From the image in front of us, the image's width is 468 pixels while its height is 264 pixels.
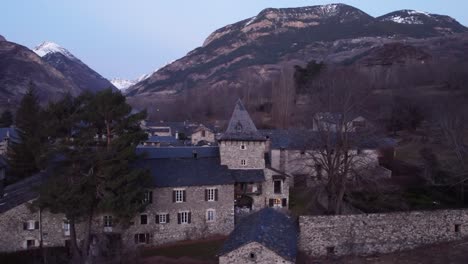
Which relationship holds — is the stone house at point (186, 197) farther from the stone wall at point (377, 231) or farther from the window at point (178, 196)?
the stone wall at point (377, 231)

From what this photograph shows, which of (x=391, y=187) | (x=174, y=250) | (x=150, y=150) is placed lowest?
(x=174, y=250)

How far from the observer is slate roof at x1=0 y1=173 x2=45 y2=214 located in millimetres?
31531

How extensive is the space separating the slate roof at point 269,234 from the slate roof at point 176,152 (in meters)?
13.6

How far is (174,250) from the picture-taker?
107 ft

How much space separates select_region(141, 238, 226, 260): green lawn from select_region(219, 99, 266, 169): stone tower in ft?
24.0

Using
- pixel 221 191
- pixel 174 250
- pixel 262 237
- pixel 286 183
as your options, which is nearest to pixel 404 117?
pixel 286 183

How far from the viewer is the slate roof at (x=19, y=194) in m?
31.5

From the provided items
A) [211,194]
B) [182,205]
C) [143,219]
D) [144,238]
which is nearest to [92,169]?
[143,219]

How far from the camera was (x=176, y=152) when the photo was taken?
127 ft

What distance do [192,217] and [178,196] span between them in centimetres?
199

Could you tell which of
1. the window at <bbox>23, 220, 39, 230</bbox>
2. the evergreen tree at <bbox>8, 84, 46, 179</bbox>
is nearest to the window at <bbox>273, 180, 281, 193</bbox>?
the window at <bbox>23, 220, 39, 230</bbox>

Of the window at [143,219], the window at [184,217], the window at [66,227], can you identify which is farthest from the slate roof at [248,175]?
the window at [66,227]

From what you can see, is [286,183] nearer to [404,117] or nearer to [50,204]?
[50,204]

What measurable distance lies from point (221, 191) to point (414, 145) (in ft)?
126
